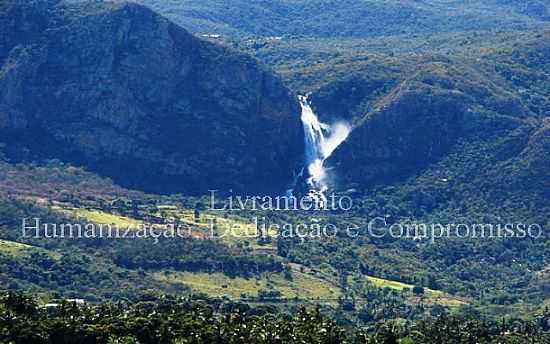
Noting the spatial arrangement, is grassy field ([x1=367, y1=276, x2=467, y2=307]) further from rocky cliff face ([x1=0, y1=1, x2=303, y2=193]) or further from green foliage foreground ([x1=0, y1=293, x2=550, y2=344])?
rocky cliff face ([x1=0, y1=1, x2=303, y2=193])

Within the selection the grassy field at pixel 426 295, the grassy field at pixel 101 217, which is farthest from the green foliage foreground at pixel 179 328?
the grassy field at pixel 101 217

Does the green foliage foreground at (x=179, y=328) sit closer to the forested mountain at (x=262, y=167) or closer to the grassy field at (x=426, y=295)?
the forested mountain at (x=262, y=167)

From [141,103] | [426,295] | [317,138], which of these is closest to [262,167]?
[317,138]

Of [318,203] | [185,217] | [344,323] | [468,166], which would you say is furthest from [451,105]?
[344,323]

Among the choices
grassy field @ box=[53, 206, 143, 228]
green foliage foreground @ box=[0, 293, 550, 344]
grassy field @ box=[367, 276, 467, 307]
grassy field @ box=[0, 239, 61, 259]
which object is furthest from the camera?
grassy field @ box=[53, 206, 143, 228]

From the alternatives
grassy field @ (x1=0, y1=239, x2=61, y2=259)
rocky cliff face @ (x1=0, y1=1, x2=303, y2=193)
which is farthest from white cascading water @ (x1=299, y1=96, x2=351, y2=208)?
Result: grassy field @ (x1=0, y1=239, x2=61, y2=259)
